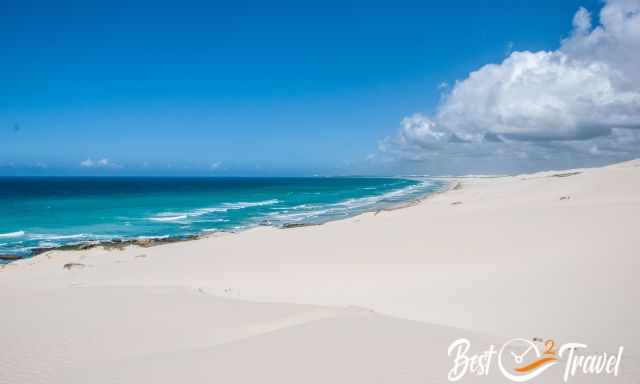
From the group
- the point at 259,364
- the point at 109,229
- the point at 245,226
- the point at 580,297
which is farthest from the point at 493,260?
the point at 109,229

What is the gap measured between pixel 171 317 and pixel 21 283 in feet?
33.2

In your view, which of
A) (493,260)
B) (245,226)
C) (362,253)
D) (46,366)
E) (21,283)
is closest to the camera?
(46,366)

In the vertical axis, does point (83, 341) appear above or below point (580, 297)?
above

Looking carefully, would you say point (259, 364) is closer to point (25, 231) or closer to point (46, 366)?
point (46, 366)

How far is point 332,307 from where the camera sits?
973cm

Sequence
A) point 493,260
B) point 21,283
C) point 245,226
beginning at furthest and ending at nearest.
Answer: point 245,226 → point 21,283 → point 493,260

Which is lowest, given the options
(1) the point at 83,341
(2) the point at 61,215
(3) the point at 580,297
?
(3) the point at 580,297

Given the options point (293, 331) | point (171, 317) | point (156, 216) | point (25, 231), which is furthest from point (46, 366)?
point (156, 216)

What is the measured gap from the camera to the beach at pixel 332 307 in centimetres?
650

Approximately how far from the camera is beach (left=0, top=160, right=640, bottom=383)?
21.3 feet

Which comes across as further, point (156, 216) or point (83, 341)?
point (156, 216)

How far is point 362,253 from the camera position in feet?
54.1

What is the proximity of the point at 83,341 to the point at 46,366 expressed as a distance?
3.29 ft

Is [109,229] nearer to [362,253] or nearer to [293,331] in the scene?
[362,253]
